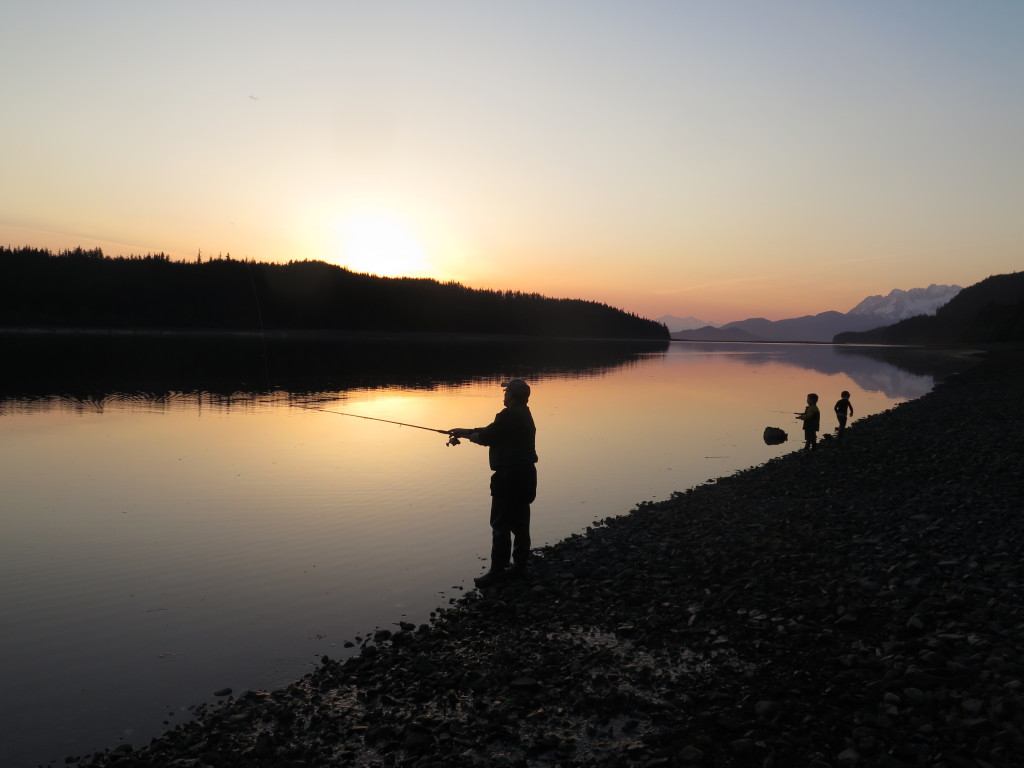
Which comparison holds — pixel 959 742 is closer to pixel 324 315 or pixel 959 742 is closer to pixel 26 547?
pixel 26 547

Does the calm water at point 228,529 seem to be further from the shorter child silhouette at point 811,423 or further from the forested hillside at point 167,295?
the forested hillside at point 167,295

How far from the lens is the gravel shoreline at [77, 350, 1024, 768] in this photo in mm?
5641

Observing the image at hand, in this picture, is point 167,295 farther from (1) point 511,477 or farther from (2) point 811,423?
(1) point 511,477

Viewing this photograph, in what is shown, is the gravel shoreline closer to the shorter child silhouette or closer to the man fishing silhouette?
the man fishing silhouette

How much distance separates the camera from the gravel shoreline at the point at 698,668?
222 inches

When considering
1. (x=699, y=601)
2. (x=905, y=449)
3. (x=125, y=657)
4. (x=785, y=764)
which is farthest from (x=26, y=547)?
(x=905, y=449)

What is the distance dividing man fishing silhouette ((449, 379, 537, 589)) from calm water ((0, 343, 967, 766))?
1019mm

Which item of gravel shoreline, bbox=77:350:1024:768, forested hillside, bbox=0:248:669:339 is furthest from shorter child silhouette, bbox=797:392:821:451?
forested hillside, bbox=0:248:669:339

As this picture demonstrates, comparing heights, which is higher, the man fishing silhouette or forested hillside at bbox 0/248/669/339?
forested hillside at bbox 0/248/669/339

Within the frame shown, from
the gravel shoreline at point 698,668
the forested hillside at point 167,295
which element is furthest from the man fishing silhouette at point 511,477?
the forested hillside at point 167,295

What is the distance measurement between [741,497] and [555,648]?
902cm

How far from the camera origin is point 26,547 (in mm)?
12242

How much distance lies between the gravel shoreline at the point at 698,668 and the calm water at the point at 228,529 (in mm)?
921

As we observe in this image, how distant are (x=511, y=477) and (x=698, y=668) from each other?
4.06 m
